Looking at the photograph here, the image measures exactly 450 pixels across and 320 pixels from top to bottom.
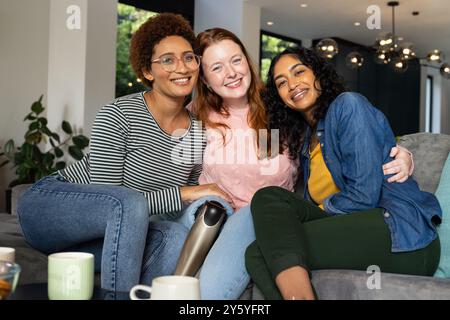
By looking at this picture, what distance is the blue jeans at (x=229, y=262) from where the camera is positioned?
4.48 ft

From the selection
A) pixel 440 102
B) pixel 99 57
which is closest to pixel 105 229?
pixel 99 57

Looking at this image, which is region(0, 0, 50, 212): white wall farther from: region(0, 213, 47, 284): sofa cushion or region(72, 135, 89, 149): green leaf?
region(0, 213, 47, 284): sofa cushion

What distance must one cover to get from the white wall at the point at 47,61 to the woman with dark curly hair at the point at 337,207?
11.2 feet

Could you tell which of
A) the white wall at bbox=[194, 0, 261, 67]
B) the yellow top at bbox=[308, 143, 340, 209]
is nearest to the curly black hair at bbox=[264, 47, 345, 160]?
the yellow top at bbox=[308, 143, 340, 209]

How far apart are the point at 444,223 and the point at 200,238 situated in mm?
678

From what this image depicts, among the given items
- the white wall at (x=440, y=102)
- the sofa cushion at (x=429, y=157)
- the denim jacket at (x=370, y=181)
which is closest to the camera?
the denim jacket at (x=370, y=181)

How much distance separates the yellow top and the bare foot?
1.75 feet

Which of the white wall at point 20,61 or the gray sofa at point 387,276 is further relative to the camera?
the white wall at point 20,61

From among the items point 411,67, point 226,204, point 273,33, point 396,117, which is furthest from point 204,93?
point 411,67

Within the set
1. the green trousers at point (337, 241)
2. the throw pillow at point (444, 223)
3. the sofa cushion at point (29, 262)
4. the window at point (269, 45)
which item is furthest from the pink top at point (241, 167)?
the window at point (269, 45)

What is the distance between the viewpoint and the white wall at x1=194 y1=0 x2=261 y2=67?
22.4ft

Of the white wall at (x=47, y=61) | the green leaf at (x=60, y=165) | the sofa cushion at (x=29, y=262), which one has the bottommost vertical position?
the sofa cushion at (x=29, y=262)

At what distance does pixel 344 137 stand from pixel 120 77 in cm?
479

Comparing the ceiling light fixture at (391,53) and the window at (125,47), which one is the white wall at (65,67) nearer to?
the window at (125,47)
